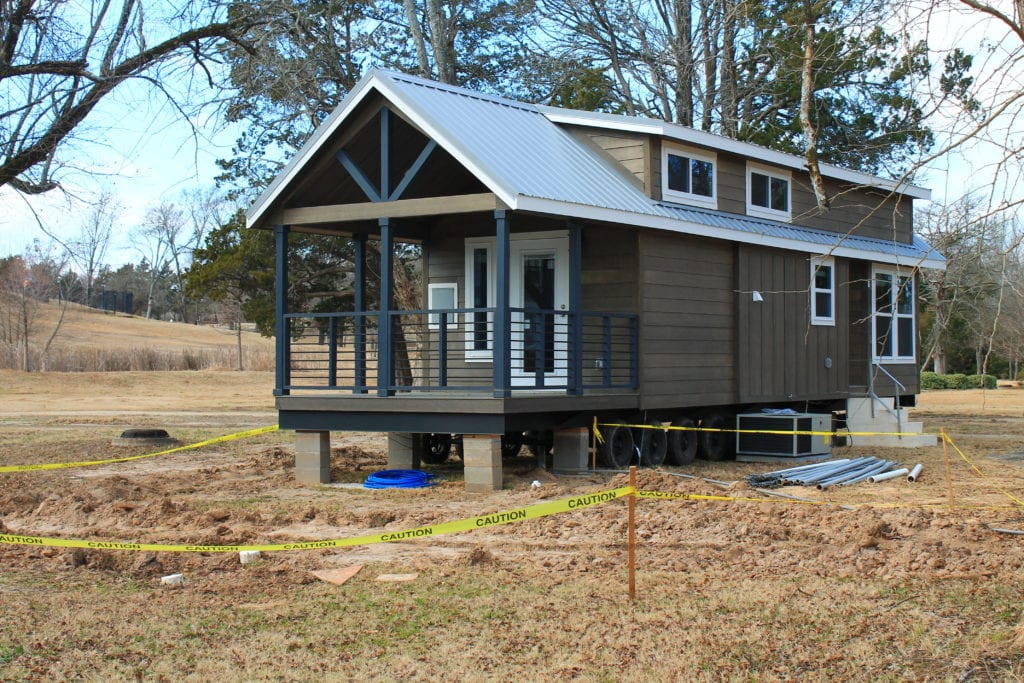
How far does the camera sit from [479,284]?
56.8 feet

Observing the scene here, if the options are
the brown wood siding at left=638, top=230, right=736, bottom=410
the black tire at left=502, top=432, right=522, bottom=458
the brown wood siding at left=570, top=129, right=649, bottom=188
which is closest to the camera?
the brown wood siding at left=638, top=230, right=736, bottom=410

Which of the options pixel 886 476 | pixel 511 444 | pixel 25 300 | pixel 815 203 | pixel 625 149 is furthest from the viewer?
pixel 25 300

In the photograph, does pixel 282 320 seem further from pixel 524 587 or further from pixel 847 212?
pixel 847 212

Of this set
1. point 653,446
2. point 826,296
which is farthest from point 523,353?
point 826,296

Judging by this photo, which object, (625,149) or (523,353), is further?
(625,149)

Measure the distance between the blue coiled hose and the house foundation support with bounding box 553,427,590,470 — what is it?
178 centimetres

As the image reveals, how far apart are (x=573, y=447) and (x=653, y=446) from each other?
5.81 feet

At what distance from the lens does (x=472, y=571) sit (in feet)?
29.3

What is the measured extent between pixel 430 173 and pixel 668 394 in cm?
471

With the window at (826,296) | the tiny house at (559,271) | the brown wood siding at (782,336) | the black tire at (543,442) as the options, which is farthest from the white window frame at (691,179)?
the black tire at (543,442)

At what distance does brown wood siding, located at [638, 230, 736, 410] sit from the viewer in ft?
52.1

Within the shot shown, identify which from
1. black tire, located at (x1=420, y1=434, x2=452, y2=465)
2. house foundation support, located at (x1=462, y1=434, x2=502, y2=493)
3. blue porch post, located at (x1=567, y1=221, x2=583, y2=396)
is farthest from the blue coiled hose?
black tire, located at (x1=420, y1=434, x2=452, y2=465)

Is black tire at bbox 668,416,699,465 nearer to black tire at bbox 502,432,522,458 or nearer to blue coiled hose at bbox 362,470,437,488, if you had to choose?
black tire at bbox 502,432,522,458

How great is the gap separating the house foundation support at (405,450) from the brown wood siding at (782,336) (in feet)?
17.2
